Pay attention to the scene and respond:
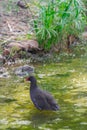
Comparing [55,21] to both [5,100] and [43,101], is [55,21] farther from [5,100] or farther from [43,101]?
[43,101]

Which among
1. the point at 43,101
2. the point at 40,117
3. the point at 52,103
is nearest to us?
the point at 40,117

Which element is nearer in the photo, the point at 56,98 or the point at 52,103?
the point at 52,103

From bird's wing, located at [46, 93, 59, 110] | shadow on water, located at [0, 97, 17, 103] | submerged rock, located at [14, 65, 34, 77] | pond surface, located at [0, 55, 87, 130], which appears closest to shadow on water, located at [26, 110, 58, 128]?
pond surface, located at [0, 55, 87, 130]

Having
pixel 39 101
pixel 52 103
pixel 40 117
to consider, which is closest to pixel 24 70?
pixel 39 101

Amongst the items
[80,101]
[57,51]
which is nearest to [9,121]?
[80,101]

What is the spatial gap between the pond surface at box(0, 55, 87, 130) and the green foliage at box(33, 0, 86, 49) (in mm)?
1234

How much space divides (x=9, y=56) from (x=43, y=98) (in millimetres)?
4578

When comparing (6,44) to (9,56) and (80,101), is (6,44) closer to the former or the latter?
(9,56)

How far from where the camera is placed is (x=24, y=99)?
10695 millimetres

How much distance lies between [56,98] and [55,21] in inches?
197

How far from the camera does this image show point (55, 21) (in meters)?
15.3

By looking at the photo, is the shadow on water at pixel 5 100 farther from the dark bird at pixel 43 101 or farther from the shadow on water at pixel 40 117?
the shadow on water at pixel 40 117

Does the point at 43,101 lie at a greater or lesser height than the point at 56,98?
greater

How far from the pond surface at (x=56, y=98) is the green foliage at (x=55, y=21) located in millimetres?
1234
